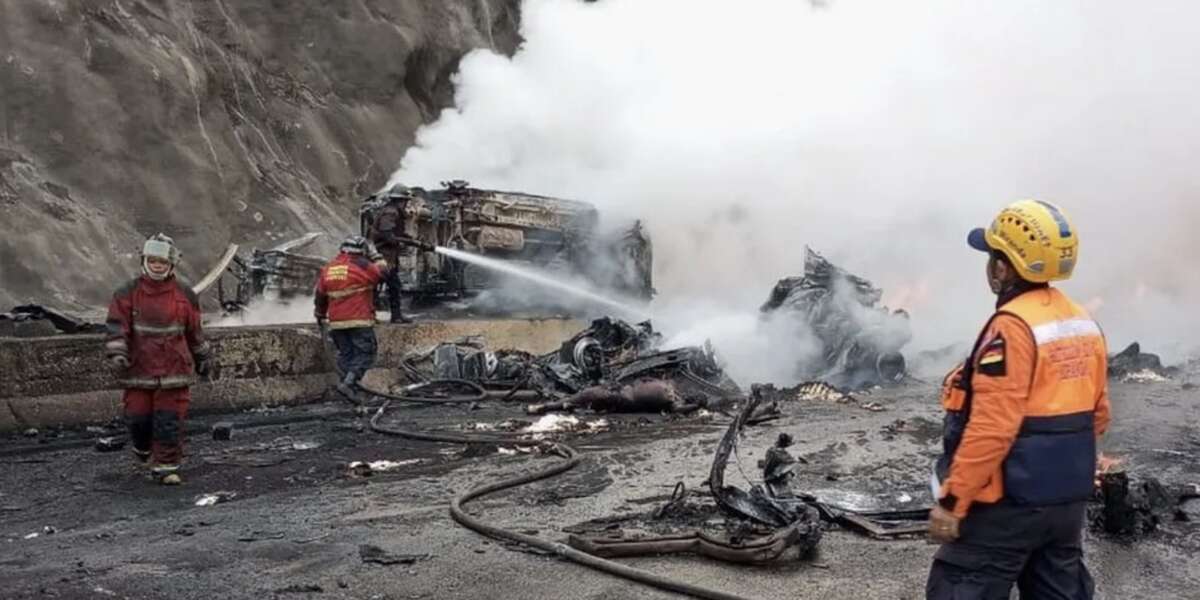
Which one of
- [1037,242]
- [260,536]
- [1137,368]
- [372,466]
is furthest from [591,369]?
[1037,242]

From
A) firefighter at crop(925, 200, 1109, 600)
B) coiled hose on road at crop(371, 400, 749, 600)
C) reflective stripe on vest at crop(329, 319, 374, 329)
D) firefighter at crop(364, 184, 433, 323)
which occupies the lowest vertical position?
coiled hose on road at crop(371, 400, 749, 600)

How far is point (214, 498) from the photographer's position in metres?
5.74

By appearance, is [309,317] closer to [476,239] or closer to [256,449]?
[476,239]

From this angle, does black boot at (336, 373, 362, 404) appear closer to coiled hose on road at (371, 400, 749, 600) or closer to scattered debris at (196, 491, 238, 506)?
coiled hose on road at (371, 400, 749, 600)

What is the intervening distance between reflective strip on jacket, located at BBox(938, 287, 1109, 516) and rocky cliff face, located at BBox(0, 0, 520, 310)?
20.2 m

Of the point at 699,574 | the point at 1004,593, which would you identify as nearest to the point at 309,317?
the point at 699,574

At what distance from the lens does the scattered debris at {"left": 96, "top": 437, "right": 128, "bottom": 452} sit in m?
7.23

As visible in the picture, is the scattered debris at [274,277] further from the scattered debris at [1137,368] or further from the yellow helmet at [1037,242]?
the yellow helmet at [1037,242]

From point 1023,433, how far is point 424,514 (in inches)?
136

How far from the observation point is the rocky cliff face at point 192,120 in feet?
73.3

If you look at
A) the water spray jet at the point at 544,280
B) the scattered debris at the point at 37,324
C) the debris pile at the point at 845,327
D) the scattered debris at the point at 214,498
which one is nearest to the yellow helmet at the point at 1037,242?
the scattered debris at the point at 214,498

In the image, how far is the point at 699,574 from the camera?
4332 mm

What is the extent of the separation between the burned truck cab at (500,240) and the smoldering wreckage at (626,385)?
0.02 metres

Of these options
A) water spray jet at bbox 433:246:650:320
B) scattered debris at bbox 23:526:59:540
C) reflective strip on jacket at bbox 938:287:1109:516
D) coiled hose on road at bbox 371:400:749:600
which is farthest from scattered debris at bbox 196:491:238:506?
water spray jet at bbox 433:246:650:320
